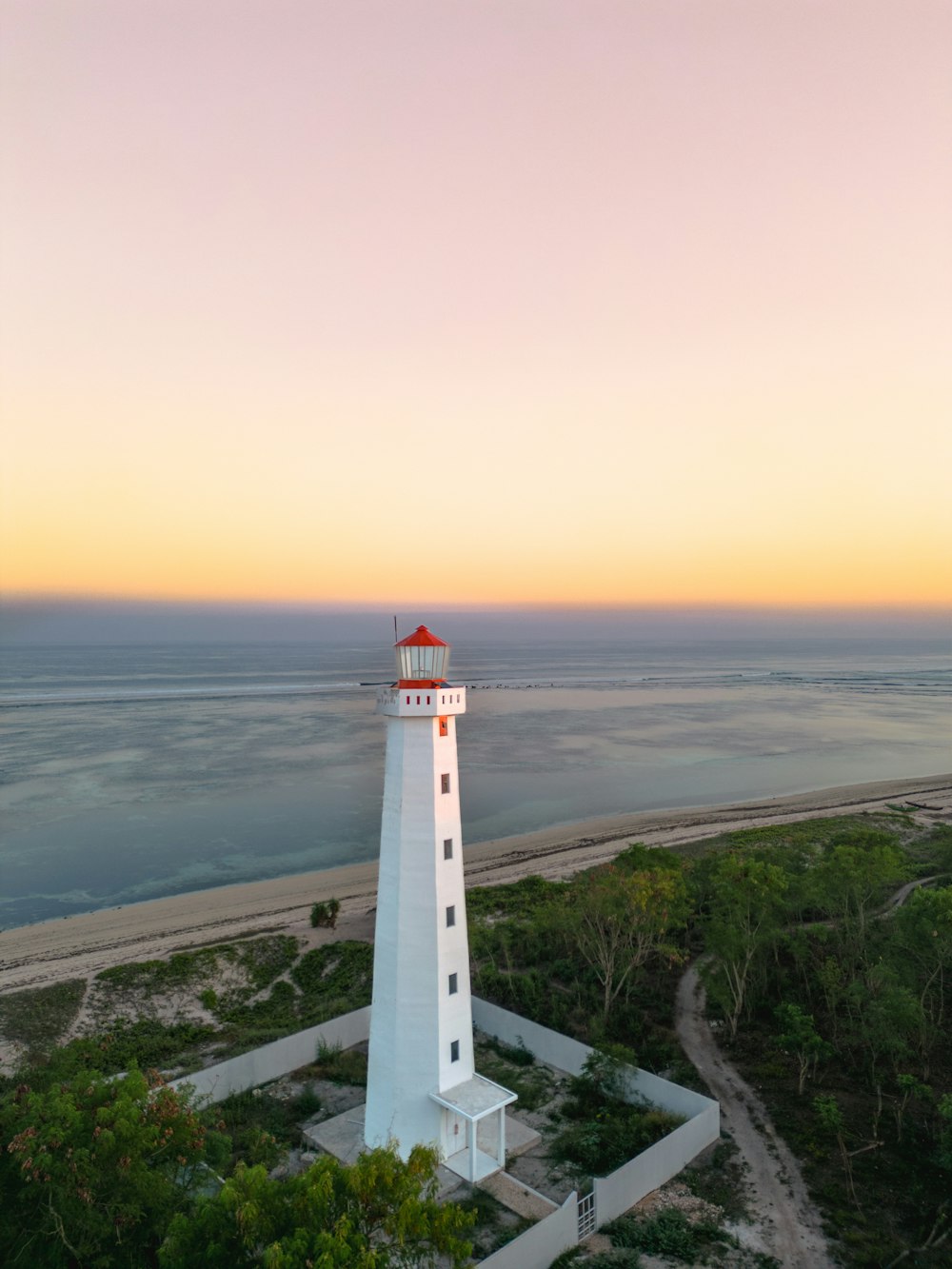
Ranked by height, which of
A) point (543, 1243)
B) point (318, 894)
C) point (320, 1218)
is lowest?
point (318, 894)

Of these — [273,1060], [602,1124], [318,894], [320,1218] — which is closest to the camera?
[320,1218]

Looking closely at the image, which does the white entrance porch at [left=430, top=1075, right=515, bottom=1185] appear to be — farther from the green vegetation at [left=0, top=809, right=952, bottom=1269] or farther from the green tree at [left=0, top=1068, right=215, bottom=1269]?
the green tree at [left=0, top=1068, right=215, bottom=1269]

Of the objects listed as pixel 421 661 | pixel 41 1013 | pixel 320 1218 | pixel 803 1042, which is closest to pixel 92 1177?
pixel 320 1218

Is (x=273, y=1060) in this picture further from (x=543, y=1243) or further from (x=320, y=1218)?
(x=320, y=1218)

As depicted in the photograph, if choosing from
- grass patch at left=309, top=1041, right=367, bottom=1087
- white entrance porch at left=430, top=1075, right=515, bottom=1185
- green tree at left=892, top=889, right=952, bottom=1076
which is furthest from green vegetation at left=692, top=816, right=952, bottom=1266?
grass patch at left=309, top=1041, right=367, bottom=1087

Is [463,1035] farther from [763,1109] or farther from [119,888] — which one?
[119,888]

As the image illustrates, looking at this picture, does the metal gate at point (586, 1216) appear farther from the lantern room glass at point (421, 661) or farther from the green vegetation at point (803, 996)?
the lantern room glass at point (421, 661)

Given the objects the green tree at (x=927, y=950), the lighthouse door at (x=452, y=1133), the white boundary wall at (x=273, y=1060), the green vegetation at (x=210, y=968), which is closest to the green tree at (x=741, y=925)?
the green tree at (x=927, y=950)
